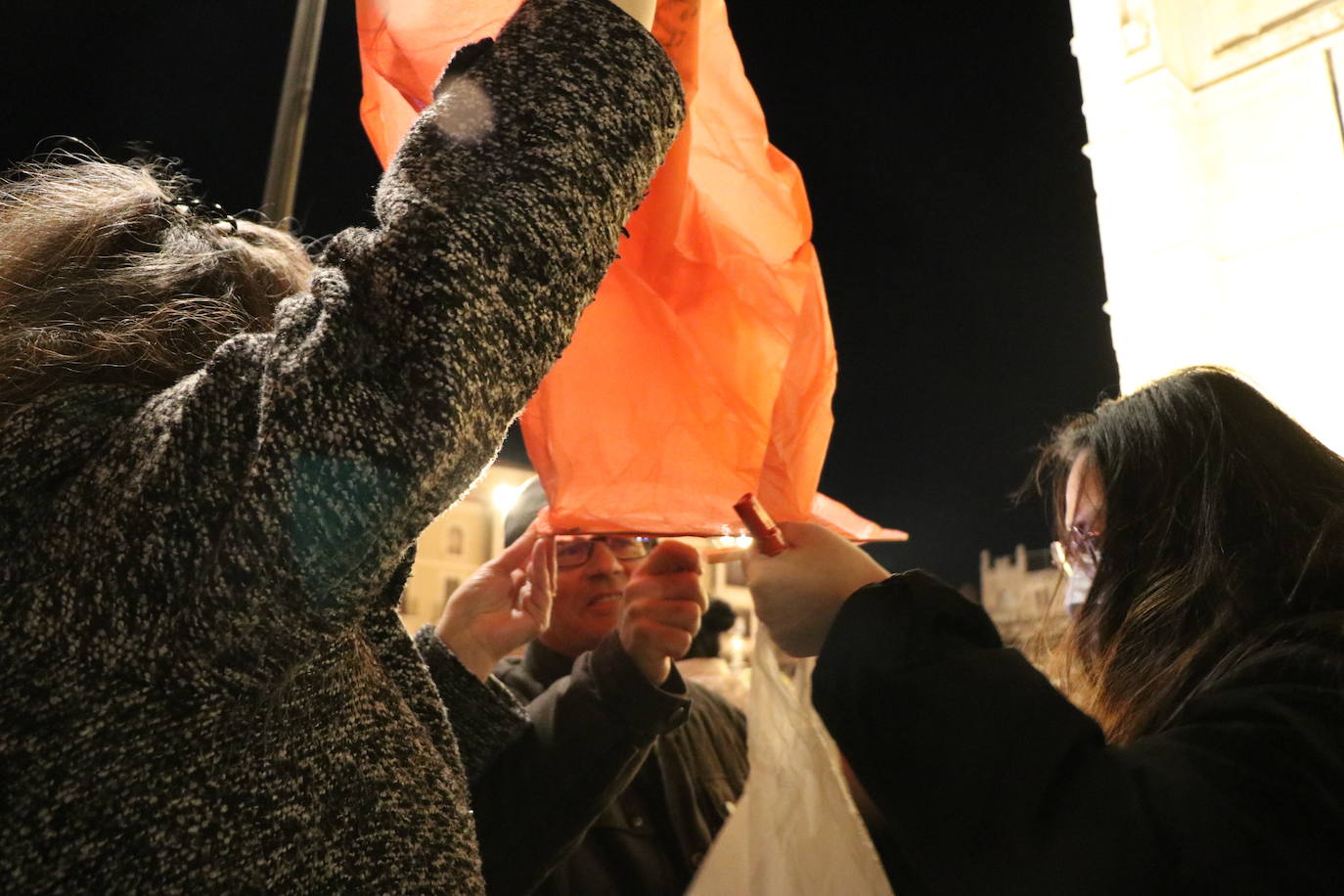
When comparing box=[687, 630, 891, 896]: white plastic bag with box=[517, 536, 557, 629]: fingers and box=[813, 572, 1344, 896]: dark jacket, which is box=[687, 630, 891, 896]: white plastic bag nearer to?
box=[813, 572, 1344, 896]: dark jacket

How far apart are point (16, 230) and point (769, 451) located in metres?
0.99

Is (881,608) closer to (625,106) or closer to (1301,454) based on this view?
(625,106)

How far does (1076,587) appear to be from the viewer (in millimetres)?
1757

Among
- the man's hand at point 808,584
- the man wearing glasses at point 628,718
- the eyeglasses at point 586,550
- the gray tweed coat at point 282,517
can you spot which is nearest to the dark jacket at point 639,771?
the man wearing glasses at point 628,718

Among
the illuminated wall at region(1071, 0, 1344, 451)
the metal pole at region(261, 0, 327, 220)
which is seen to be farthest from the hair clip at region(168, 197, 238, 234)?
the illuminated wall at region(1071, 0, 1344, 451)

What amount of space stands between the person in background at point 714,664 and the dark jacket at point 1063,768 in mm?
2107

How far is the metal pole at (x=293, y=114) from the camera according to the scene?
3031 mm

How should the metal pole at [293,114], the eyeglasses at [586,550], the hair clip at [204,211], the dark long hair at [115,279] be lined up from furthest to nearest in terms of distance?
the metal pole at [293,114]
the eyeglasses at [586,550]
the hair clip at [204,211]
the dark long hair at [115,279]

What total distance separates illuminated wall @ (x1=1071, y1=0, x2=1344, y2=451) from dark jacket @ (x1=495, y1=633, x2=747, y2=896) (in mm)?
1637

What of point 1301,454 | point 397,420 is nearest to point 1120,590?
point 1301,454

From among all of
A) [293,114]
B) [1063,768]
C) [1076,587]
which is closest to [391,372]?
[1063,768]

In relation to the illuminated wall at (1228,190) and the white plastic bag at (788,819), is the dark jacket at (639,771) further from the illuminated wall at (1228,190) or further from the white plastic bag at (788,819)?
the illuminated wall at (1228,190)

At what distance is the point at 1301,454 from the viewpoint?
4.61 ft

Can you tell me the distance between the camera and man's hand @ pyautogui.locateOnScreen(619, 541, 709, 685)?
1.79 m
